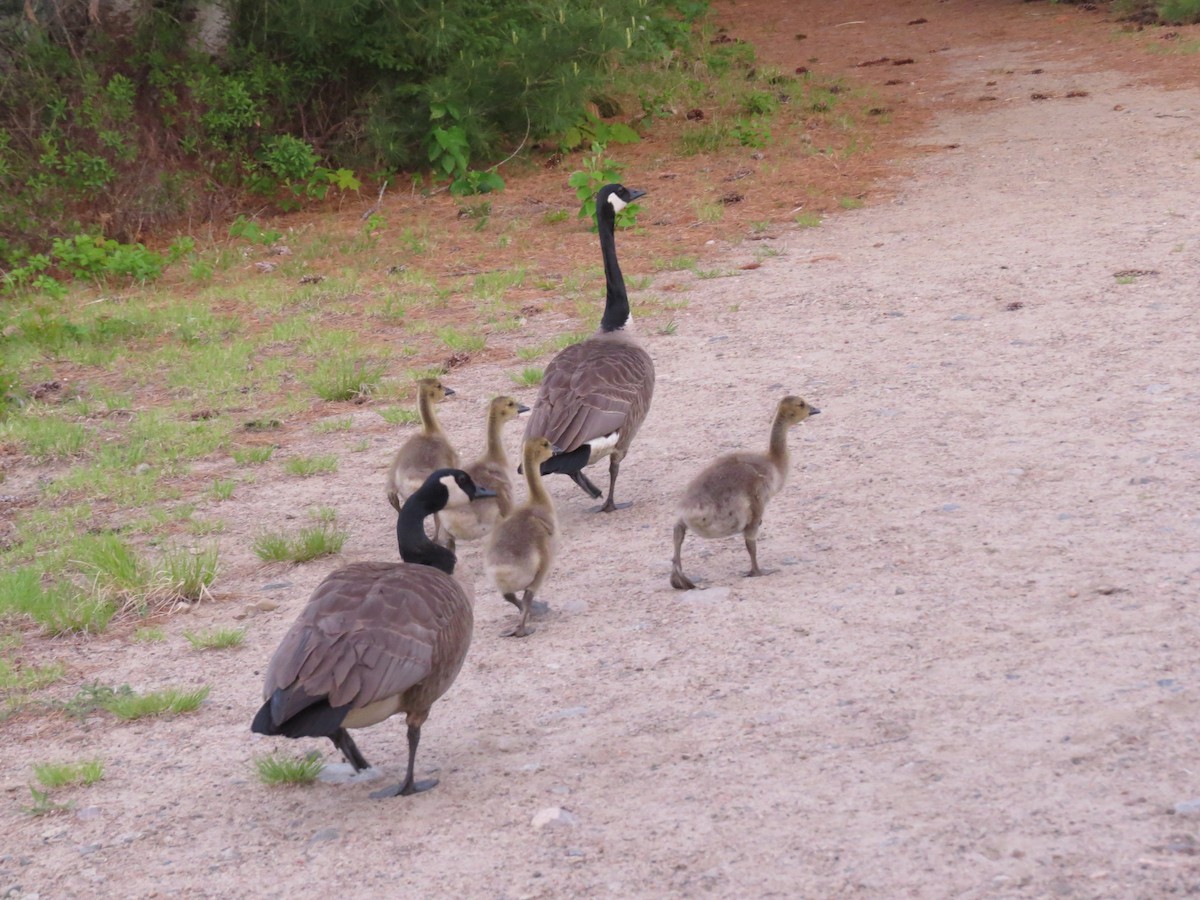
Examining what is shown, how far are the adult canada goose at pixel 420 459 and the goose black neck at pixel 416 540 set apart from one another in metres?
1.63

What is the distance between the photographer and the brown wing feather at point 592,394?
6.98 meters

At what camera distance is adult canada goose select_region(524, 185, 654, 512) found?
6949mm

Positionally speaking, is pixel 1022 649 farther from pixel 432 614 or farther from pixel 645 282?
pixel 645 282

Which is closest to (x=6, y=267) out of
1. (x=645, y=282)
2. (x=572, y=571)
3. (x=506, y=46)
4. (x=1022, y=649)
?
(x=506, y=46)

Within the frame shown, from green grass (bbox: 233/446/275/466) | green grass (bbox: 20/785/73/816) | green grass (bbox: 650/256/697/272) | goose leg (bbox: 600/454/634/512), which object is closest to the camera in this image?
green grass (bbox: 20/785/73/816)

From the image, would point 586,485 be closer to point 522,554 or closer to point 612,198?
point 522,554

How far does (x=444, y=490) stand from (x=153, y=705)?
1489 mm

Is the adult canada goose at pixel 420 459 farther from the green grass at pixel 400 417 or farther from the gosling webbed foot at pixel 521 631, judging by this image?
the green grass at pixel 400 417

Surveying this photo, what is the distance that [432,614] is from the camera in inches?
182

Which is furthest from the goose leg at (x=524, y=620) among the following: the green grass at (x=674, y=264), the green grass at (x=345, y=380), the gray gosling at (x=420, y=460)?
the green grass at (x=674, y=264)

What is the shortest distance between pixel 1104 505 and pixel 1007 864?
9.50 feet

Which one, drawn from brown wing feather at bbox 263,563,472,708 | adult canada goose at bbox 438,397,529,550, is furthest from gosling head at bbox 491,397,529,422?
brown wing feather at bbox 263,563,472,708

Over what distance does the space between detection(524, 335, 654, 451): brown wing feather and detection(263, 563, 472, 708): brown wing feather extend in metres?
2.18

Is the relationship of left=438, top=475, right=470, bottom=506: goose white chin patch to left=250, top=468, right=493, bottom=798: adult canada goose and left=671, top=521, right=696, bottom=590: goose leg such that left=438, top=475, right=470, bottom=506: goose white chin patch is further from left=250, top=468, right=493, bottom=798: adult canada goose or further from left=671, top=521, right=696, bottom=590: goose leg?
left=671, top=521, right=696, bottom=590: goose leg
